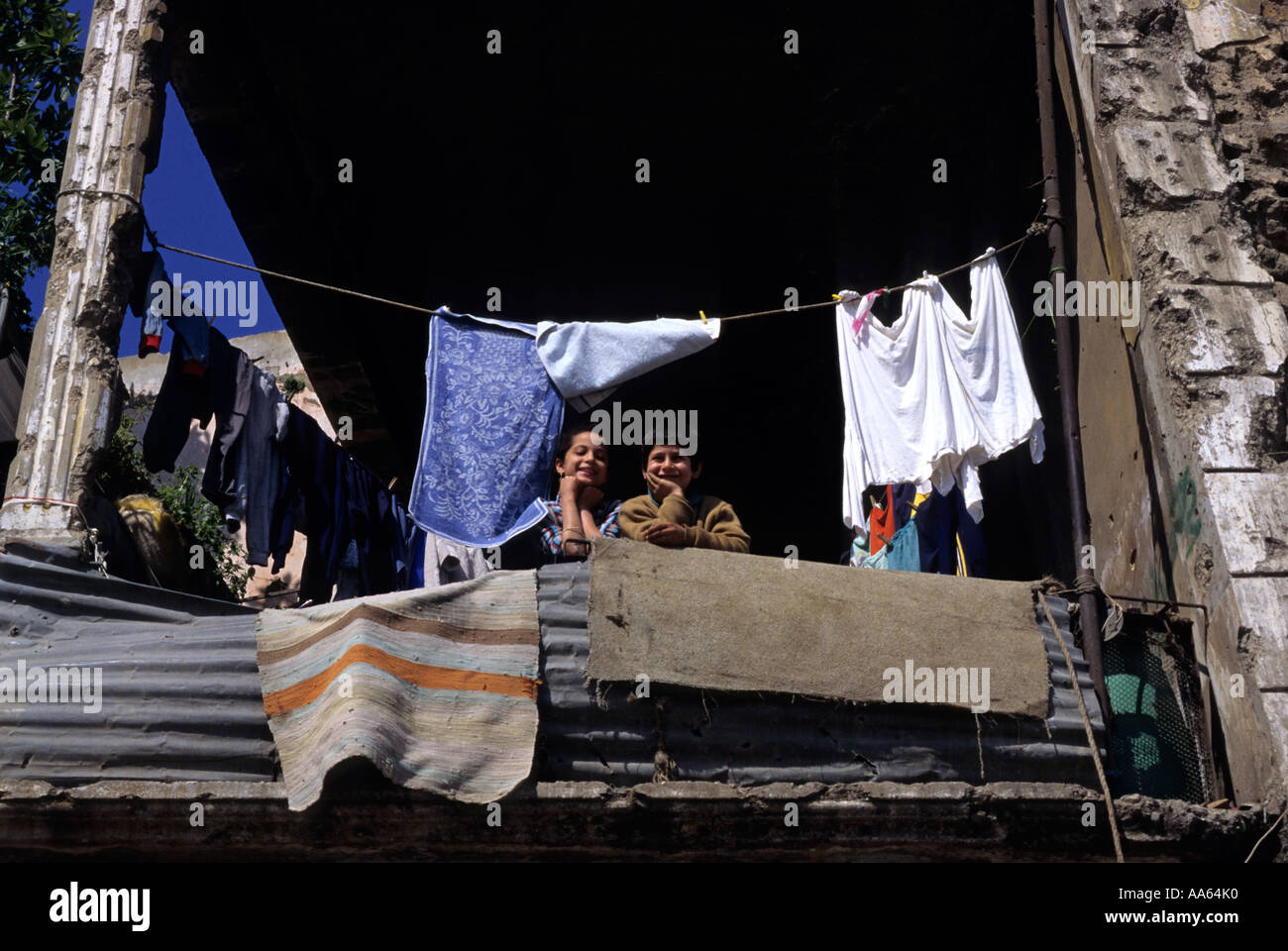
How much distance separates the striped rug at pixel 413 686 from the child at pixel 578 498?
125 centimetres

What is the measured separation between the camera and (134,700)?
543cm

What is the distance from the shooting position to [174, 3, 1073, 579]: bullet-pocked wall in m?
8.66

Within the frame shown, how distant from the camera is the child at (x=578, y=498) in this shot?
23.3ft

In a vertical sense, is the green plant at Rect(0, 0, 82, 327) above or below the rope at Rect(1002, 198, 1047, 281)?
above

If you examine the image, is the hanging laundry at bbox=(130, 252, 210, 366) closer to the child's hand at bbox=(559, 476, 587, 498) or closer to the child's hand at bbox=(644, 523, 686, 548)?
the child's hand at bbox=(559, 476, 587, 498)

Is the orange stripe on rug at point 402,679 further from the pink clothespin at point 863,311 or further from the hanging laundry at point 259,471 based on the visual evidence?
the pink clothespin at point 863,311

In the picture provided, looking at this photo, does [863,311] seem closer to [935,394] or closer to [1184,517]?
[935,394]

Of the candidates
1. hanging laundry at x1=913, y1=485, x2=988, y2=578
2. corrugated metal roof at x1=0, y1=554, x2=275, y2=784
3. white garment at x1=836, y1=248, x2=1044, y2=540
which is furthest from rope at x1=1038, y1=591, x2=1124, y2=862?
corrugated metal roof at x1=0, y1=554, x2=275, y2=784

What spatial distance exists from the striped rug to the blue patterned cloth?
1.29 meters

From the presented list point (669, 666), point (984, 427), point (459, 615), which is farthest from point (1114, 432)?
point (459, 615)

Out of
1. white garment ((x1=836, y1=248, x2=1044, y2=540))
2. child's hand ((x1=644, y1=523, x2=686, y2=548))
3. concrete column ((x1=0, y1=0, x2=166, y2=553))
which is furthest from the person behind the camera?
white garment ((x1=836, y1=248, x2=1044, y2=540))

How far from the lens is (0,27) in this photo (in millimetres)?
9180

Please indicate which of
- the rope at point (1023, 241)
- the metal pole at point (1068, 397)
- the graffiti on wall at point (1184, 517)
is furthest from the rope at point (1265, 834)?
the rope at point (1023, 241)

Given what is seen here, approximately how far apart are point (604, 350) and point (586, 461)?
63cm
